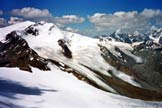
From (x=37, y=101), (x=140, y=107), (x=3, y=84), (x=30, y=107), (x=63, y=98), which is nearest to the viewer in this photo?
(x=30, y=107)

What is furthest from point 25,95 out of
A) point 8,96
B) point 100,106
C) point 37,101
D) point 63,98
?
point 100,106

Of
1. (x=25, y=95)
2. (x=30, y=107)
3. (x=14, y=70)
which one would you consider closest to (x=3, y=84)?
(x=25, y=95)

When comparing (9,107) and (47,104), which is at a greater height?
(47,104)

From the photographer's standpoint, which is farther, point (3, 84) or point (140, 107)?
point (140, 107)

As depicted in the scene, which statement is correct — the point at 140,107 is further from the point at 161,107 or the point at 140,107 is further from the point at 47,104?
the point at 47,104

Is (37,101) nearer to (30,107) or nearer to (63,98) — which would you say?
(30,107)

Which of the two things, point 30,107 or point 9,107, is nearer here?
point 9,107

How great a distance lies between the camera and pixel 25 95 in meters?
44.1

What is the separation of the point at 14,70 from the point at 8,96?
3257cm

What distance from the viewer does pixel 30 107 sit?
123ft

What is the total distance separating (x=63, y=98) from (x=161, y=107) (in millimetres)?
27591

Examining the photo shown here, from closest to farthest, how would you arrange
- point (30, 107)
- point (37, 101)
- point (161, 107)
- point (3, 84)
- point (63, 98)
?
point (30, 107) → point (37, 101) → point (3, 84) → point (63, 98) → point (161, 107)

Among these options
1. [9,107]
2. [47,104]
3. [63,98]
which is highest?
[63,98]

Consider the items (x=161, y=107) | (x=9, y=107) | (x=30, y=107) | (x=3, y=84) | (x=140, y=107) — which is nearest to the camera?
(x=9, y=107)
